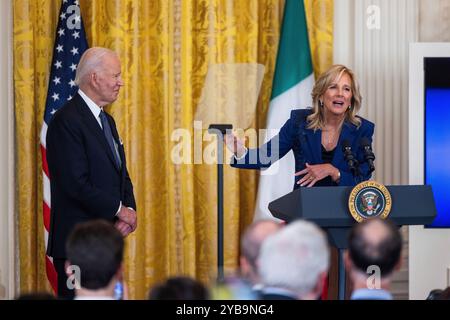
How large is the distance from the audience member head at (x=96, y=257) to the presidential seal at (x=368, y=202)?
5.22 feet

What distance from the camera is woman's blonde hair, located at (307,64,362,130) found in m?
5.07

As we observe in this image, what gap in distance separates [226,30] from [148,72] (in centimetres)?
65

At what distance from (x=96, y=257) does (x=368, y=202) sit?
174 centimetres

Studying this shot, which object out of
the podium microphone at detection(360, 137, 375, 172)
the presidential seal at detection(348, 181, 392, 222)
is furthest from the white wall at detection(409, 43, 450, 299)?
the presidential seal at detection(348, 181, 392, 222)

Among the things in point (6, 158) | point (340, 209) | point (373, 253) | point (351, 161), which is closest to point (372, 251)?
point (373, 253)

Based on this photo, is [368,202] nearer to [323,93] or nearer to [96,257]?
[323,93]

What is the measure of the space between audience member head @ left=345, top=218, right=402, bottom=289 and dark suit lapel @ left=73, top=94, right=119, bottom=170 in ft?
7.41

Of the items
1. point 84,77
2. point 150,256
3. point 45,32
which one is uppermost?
point 45,32

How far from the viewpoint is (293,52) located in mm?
6469

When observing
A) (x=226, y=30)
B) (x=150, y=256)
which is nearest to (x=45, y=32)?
(x=226, y=30)

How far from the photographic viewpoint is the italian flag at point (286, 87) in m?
A: 6.44

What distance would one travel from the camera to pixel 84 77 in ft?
15.8

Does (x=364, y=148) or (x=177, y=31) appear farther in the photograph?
(x=177, y=31)

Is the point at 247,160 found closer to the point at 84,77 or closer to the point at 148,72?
the point at 84,77
